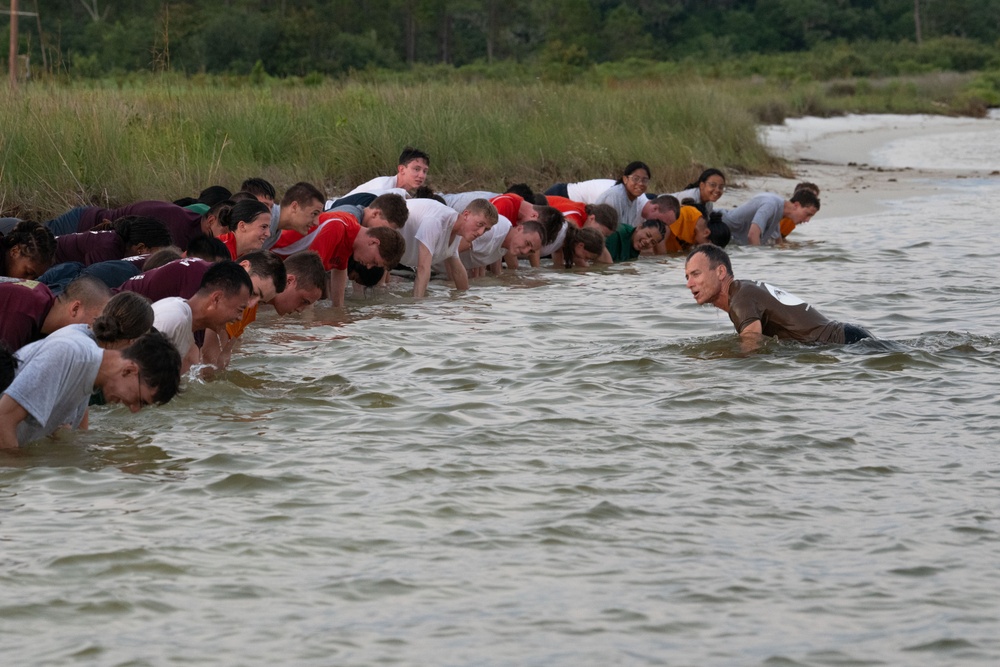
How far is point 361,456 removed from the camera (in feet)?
20.1

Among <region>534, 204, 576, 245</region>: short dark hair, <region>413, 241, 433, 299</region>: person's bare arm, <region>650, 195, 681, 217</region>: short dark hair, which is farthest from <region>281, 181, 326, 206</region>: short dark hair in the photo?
<region>650, 195, 681, 217</region>: short dark hair

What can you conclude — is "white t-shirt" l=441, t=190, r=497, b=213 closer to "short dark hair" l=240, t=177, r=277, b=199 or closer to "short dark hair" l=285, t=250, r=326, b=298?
"short dark hair" l=240, t=177, r=277, b=199

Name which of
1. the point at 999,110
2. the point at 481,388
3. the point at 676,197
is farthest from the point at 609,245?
the point at 999,110

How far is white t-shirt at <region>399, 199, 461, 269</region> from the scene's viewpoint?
10539 mm

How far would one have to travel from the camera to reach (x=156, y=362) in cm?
546

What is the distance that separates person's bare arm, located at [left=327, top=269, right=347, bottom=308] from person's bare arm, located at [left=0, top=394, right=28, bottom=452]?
15.3 feet

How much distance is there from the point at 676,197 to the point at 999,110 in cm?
3246

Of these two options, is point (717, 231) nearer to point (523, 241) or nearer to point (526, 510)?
point (523, 241)

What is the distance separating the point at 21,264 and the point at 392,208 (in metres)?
→ 3.25

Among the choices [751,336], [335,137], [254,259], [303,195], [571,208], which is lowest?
[751,336]

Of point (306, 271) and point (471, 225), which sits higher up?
point (471, 225)

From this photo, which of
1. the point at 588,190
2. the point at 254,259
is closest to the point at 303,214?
→ the point at 254,259

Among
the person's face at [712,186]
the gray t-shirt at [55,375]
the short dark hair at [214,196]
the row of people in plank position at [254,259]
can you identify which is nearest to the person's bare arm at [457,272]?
the row of people in plank position at [254,259]

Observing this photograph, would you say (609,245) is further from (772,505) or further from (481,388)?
(772,505)
